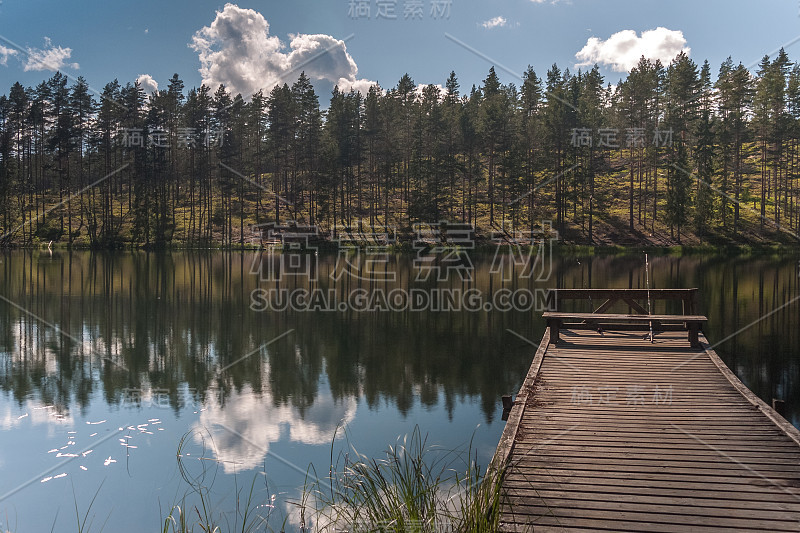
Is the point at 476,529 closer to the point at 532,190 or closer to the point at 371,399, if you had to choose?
the point at 371,399

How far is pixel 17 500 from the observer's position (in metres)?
7.76

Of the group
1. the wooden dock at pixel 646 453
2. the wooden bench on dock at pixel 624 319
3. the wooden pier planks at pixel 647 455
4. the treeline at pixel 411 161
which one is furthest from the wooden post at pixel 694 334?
the treeline at pixel 411 161

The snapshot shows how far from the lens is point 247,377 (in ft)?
46.7

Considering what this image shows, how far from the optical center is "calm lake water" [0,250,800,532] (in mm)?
8398

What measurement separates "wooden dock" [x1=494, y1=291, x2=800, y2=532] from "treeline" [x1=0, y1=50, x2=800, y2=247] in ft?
191

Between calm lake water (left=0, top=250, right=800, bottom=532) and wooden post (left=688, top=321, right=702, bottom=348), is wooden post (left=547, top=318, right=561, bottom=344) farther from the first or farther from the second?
wooden post (left=688, top=321, right=702, bottom=348)

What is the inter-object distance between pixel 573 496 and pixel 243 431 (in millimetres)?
6596

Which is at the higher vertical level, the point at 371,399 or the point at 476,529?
the point at 476,529

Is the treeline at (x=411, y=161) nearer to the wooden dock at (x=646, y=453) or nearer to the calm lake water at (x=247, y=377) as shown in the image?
the calm lake water at (x=247, y=377)

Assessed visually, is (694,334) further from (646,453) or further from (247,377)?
(247,377)

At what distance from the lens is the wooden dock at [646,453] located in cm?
507

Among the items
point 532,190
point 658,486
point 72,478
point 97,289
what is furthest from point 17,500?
point 532,190

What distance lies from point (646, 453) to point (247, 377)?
10.1 metres

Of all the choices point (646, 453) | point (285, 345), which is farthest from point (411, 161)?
point (646, 453)
